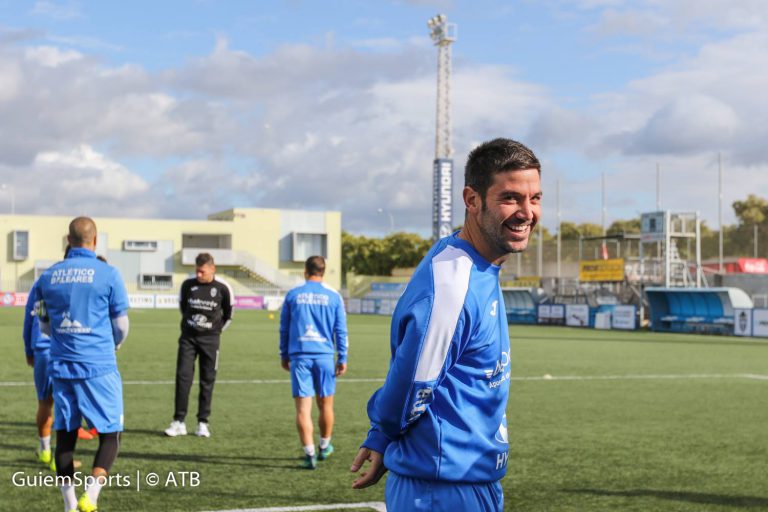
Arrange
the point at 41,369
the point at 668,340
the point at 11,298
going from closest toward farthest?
the point at 41,369
the point at 668,340
the point at 11,298

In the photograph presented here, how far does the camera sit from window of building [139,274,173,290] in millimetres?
86125

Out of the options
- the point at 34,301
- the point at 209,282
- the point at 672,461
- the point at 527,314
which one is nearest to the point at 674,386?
the point at 672,461

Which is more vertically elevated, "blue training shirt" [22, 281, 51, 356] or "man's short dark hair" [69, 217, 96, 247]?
"man's short dark hair" [69, 217, 96, 247]

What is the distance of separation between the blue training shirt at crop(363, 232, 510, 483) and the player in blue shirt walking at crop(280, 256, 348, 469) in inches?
215

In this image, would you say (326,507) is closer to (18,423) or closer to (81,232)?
(81,232)

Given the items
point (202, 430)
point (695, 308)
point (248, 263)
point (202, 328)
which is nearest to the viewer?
point (202, 430)

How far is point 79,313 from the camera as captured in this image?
6.49 meters

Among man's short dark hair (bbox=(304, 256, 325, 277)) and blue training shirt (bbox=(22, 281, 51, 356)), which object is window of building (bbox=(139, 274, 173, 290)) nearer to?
blue training shirt (bbox=(22, 281, 51, 356))

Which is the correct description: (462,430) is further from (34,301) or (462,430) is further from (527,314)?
(527,314)

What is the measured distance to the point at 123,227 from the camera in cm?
8888

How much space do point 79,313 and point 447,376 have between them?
399 centimetres

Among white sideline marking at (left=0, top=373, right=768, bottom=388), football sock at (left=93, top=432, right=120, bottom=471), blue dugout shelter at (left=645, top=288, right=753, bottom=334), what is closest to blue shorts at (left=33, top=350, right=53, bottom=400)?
football sock at (left=93, top=432, right=120, bottom=471)

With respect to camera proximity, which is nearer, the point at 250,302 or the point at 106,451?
the point at 106,451

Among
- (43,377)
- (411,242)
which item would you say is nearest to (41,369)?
(43,377)
